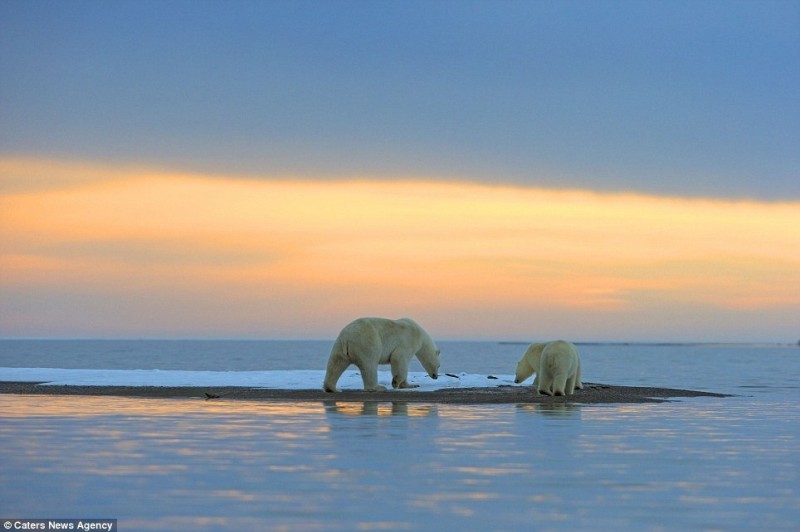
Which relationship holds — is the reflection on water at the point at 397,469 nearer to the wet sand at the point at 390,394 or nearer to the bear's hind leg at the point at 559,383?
the wet sand at the point at 390,394

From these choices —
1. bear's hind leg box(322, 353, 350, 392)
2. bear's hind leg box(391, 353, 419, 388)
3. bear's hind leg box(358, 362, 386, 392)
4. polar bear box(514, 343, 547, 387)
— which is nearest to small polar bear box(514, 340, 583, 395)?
polar bear box(514, 343, 547, 387)

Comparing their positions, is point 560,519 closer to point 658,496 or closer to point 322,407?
point 658,496

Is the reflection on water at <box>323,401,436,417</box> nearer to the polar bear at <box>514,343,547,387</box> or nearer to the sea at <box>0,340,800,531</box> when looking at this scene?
the sea at <box>0,340,800,531</box>

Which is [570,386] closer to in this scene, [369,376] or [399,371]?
[399,371]

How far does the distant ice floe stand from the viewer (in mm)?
33250

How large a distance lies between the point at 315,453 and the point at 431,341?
59.8 ft

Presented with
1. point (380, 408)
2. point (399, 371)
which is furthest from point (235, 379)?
point (380, 408)

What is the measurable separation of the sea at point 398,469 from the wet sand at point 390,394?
13.8 feet

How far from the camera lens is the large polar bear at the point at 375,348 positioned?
2997 centimetres

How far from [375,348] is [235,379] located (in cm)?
741

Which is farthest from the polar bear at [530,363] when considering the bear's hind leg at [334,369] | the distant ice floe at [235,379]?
the bear's hind leg at [334,369]

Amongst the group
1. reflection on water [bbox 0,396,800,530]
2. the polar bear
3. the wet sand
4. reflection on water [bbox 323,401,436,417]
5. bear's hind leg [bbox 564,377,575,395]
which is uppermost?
the polar bear

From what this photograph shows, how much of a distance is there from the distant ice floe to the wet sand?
4.73ft

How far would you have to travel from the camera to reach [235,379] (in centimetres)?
3597
